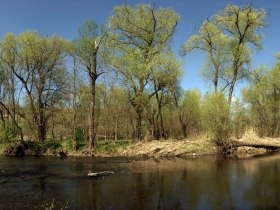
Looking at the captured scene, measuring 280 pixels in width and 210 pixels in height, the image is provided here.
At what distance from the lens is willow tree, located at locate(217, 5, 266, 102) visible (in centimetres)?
4503

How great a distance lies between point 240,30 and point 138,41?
13.4m

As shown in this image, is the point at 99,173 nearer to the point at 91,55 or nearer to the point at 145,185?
the point at 145,185

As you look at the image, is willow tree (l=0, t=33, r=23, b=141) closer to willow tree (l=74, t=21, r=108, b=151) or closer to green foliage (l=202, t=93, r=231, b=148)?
willow tree (l=74, t=21, r=108, b=151)

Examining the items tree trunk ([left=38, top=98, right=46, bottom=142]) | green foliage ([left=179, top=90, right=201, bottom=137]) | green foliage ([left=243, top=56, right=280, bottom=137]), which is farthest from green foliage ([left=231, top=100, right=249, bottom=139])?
tree trunk ([left=38, top=98, right=46, bottom=142])

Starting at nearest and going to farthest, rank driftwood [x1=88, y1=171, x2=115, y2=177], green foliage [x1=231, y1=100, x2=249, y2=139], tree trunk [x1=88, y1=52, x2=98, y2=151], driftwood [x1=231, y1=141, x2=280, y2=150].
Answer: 1. driftwood [x1=88, y1=171, x2=115, y2=177]
2. green foliage [x1=231, y1=100, x2=249, y2=139]
3. driftwood [x1=231, y1=141, x2=280, y2=150]
4. tree trunk [x1=88, y1=52, x2=98, y2=151]

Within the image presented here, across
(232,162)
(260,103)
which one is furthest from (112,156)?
(260,103)

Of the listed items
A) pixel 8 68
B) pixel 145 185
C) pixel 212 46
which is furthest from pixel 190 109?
pixel 145 185

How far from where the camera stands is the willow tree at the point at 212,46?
153ft

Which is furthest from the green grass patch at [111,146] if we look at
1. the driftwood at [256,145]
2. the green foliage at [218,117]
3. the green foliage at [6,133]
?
the driftwood at [256,145]

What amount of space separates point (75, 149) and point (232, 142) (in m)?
16.5

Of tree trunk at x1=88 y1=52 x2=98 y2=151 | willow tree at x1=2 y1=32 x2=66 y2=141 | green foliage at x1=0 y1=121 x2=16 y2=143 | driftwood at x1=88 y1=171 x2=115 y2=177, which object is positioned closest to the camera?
driftwood at x1=88 y1=171 x2=115 y2=177

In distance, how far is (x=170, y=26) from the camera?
43.5 metres

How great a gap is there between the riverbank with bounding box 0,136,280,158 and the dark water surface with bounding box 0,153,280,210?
6.33 meters

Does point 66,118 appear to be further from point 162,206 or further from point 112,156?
point 162,206
